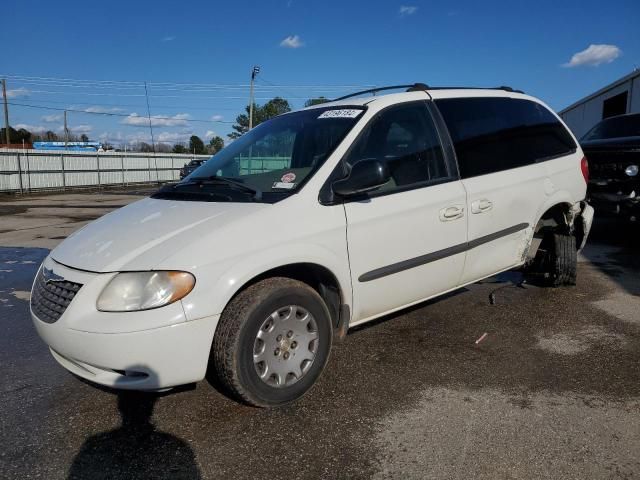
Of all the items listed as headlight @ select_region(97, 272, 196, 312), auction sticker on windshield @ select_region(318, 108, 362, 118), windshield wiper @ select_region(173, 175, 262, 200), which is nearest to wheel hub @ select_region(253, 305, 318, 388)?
headlight @ select_region(97, 272, 196, 312)

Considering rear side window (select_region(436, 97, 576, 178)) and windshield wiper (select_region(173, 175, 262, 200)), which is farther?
rear side window (select_region(436, 97, 576, 178))

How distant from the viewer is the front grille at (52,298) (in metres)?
2.61

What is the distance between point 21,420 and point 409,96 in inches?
127

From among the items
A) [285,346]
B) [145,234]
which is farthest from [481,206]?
[145,234]

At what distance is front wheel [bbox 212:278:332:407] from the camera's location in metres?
2.60

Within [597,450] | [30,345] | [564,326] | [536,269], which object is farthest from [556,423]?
[30,345]

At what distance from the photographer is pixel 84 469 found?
7.81 feet

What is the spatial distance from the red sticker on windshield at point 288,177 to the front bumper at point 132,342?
1021 millimetres

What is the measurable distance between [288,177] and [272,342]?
41.0 inches

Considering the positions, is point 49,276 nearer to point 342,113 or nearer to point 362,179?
point 362,179

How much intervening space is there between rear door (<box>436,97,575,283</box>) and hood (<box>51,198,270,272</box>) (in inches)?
68.0

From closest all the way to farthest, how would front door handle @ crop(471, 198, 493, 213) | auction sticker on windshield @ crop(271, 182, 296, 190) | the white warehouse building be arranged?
auction sticker on windshield @ crop(271, 182, 296, 190) → front door handle @ crop(471, 198, 493, 213) → the white warehouse building

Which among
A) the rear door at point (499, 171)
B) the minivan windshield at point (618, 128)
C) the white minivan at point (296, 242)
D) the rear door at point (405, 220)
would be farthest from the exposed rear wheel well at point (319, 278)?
the minivan windshield at point (618, 128)

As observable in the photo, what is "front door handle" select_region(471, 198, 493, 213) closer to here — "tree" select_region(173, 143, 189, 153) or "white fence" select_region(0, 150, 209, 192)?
"white fence" select_region(0, 150, 209, 192)
